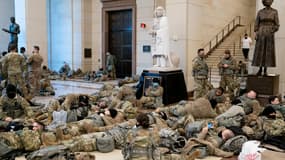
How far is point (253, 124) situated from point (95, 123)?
309 centimetres

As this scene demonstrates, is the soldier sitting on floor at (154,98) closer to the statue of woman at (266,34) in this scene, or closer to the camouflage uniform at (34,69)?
the statue of woman at (266,34)

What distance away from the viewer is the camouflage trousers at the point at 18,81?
869cm

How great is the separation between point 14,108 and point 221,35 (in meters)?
11.3

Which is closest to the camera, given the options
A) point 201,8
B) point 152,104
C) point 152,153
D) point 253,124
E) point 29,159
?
point 152,153

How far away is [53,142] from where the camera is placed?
17.1ft

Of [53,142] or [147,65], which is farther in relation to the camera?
[147,65]

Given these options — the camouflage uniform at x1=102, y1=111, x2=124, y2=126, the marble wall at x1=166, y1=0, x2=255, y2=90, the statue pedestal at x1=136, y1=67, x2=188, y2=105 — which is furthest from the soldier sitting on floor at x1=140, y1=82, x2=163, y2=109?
the marble wall at x1=166, y1=0, x2=255, y2=90

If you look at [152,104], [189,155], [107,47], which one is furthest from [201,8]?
[189,155]

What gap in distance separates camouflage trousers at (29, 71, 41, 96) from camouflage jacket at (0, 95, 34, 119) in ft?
11.3

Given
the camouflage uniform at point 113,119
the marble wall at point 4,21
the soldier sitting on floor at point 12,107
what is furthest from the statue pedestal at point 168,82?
the marble wall at point 4,21

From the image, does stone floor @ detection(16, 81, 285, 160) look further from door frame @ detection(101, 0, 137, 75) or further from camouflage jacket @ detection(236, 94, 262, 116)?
door frame @ detection(101, 0, 137, 75)

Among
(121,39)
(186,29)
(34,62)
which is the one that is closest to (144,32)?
(121,39)

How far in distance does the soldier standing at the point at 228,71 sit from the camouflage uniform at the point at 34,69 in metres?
5.85

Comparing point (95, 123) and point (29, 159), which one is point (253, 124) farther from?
point (29, 159)
